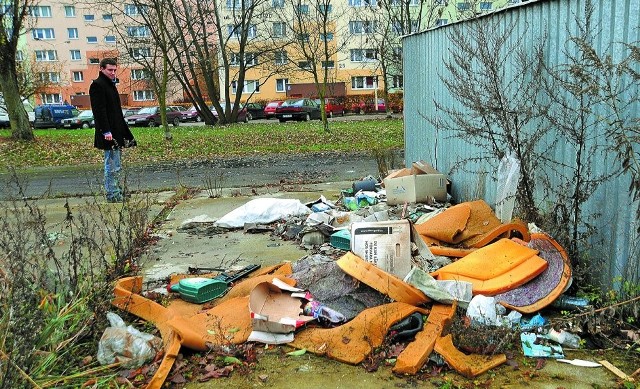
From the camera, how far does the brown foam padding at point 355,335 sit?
10.1 ft

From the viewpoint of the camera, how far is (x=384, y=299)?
11.7ft

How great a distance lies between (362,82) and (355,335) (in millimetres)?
48145

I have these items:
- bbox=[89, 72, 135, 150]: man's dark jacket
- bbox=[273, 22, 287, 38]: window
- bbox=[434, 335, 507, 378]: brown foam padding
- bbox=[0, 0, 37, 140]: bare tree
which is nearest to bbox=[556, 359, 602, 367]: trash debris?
bbox=[434, 335, 507, 378]: brown foam padding

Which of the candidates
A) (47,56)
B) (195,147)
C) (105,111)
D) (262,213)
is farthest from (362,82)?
(262,213)

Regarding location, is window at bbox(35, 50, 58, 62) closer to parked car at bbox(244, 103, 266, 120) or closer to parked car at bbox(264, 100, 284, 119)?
parked car at bbox(244, 103, 266, 120)

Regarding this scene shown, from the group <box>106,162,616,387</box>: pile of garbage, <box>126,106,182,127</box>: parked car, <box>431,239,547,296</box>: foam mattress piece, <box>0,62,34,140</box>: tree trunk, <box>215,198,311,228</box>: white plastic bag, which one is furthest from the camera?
<box>126,106,182,127</box>: parked car

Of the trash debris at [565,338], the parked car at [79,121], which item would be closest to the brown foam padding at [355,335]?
the trash debris at [565,338]

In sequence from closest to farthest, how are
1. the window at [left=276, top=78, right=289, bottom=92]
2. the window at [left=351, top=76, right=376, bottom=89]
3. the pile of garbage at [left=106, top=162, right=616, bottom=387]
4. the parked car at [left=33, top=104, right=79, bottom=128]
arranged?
the pile of garbage at [left=106, top=162, right=616, bottom=387] < the parked car at [left=33, top=104, right=79, bottom=128] < the window at [left=351, top=76, right=376, bottom=89] < the window at [left=276, top=78, right=289, bottom=92]

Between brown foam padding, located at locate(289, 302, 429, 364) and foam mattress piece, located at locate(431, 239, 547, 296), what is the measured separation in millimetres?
581

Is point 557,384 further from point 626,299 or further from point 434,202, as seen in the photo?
point 434,202

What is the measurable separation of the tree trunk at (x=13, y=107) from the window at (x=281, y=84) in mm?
34131

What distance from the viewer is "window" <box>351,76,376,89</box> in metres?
49.5

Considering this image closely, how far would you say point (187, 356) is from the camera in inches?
125

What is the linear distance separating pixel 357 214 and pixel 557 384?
3347mm
